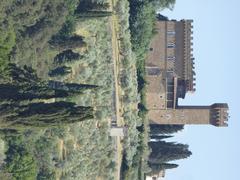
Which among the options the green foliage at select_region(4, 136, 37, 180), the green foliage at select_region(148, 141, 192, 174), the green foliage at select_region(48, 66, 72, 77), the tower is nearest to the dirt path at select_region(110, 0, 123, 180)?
the green foliage at select_region(48, 66, 72, 77)

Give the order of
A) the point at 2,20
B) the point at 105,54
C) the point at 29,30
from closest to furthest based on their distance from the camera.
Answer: the point at 2,20 < the point at 29,30 < the point at 105,54

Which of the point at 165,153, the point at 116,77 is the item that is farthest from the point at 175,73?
the point at 116,77

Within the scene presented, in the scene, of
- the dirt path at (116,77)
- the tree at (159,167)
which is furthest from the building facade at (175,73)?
the dirt path at (116,77)

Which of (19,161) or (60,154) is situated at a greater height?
(19,161)

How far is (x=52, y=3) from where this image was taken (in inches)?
1987

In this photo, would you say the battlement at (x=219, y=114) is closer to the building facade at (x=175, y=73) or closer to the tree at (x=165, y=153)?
the building facade at (x=175, y=73)

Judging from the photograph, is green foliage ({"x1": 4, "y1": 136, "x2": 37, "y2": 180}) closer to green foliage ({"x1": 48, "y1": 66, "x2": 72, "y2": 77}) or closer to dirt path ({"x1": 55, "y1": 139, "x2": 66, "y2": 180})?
dirt path ({"x1": 55, "y1": 139, "x2": 66, "y2": 180})

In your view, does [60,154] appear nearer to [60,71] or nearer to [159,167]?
[60,71]

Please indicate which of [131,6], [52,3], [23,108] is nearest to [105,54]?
[52,3]

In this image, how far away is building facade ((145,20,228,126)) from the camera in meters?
69.4

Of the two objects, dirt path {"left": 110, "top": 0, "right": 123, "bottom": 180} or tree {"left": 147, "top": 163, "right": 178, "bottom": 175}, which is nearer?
dirt path {"left": 110, "top": 0, "right": 123, "bottom": 180}

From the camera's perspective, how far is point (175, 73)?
229 feet

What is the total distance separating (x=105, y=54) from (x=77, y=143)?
8411 mm

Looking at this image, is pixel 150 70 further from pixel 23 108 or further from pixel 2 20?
pixel 23 108
